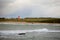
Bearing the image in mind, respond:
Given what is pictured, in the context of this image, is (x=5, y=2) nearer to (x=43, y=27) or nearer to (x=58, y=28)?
(x=43, y=27)

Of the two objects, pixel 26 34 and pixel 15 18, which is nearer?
pixel 15 18

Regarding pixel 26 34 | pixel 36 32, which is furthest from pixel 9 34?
pixel 36 32

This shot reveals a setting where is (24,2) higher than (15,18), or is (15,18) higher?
(24,2)

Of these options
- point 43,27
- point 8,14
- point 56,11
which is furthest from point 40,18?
point 8,14

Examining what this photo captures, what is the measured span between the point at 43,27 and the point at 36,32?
0.80ft

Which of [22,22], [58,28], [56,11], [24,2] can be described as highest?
[24,2]

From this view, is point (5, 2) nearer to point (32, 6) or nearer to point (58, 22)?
point (32, 6)

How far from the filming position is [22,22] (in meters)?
3.16

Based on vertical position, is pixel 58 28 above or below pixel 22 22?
below

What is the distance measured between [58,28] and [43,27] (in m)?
0.41

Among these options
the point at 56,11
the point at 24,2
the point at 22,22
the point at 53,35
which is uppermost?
the point at 24,2

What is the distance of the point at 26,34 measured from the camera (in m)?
3.39

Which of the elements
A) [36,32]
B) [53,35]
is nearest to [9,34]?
[36,32]

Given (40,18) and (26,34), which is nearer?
(40,18)
